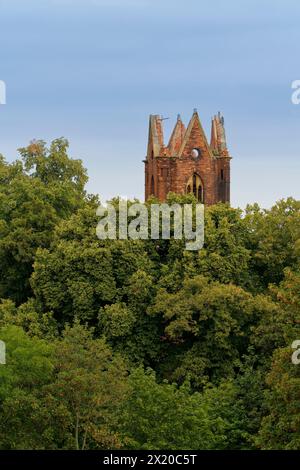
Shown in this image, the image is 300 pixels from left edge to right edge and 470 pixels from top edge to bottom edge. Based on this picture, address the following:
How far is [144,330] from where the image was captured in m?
52.9

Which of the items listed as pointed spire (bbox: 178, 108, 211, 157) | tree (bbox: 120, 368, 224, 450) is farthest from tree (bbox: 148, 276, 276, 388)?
→ pointed spire (bbox: 178, 108, 211, 157)

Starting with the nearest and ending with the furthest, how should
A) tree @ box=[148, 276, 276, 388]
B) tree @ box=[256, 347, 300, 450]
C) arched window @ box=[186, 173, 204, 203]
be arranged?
tree @ box=[256, 347, 300, 450], tree @ box=[148, 276, 276, 388], arched window @ box=[186, 173, 204, 203]

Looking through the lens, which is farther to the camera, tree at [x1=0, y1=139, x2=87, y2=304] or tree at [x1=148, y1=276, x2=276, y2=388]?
tree at [x1=0, y1=139, x2=87, y2=304]

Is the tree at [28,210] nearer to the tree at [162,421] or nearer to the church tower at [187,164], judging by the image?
the church tower at [187,164]

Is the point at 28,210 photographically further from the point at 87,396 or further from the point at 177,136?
the point at 87,396

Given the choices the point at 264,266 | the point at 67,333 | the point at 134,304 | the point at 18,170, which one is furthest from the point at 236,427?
the point at 18,170

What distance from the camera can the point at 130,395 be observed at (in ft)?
137

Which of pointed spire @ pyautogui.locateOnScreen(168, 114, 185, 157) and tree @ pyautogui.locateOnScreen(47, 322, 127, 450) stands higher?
pointed spire @ pyautogui.locateOnScreen(168, 114, 185, 157)

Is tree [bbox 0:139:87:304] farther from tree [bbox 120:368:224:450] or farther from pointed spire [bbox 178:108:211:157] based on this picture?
tree [bbox 120:368:224:450]

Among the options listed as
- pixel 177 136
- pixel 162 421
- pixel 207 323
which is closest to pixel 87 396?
pixel 162 421

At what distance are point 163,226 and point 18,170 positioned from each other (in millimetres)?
18256

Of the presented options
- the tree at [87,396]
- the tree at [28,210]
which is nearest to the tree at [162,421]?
the tree at [87,396]

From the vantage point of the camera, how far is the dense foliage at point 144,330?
40031mm

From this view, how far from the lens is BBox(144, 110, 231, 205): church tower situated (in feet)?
249
